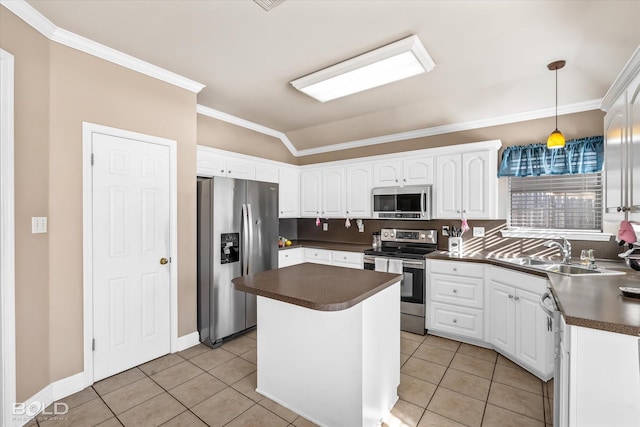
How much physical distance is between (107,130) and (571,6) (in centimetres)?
356

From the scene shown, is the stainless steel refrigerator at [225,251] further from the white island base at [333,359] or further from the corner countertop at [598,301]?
the corner countertop at [598,301]

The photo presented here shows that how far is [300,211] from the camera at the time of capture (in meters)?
5.13

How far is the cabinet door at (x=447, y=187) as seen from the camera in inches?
141

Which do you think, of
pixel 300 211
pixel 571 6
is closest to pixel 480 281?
pixel 571 6

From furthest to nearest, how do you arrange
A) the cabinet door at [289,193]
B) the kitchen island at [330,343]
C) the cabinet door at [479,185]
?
the cabinet door at [289,193], the cabinet door at [479,185], the kitchen island at [330,343]

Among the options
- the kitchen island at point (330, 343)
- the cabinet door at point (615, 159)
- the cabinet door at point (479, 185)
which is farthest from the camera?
the cabinet door at point (479, 185)

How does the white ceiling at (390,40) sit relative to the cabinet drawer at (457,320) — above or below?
above

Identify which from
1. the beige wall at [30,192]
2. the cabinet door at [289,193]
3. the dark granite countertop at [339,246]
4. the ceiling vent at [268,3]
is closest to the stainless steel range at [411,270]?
the dark granite countertop at [339,246]

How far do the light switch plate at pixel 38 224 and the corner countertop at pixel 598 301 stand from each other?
3218 mm

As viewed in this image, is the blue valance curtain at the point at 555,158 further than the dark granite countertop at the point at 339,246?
No

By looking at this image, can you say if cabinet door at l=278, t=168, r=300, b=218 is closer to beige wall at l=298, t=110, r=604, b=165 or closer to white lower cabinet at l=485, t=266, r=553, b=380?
beige wall at l=298, t=110, r=604, b=165

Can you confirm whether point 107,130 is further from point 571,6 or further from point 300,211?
point 571,6

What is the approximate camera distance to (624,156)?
6.20 ft

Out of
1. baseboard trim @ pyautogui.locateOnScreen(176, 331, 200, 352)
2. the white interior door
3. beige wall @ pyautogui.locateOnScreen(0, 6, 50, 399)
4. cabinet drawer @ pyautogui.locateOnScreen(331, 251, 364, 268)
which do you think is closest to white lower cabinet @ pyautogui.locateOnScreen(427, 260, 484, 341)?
cabinet drawer @ pyautogui.locateOnScreen(331, 251, 364, 268)
